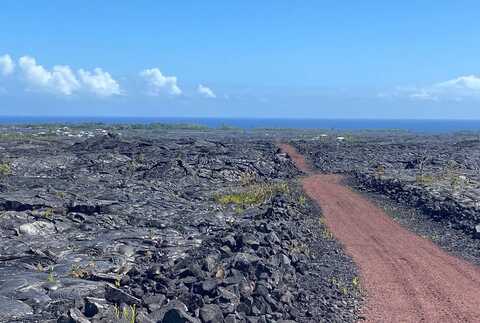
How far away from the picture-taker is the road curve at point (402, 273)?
14645mm

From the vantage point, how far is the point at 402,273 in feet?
59.3

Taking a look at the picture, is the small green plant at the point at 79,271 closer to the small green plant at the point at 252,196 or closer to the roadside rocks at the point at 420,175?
the small green plant at the point at 252,196

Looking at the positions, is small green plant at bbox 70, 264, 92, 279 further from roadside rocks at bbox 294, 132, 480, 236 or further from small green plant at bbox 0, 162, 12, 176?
small green plant at bbox 0, 162, 12, 176

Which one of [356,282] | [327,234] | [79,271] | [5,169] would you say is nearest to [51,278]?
[79,271]

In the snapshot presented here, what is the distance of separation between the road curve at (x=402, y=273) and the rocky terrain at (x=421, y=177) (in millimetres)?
2254

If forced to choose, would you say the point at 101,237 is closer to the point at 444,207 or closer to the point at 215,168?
the point at 444,207

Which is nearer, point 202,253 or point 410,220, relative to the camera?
point 202,253

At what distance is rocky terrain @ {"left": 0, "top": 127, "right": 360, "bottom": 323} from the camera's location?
1347 centimetres

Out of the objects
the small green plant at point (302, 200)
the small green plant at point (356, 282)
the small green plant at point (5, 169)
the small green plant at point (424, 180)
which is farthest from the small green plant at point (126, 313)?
the small green plant at point (5, 169)

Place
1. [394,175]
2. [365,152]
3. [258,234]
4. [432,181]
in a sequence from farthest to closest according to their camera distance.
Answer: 1. [365,152]
2. [394,175]
3. [432,181]
4. [258,234]

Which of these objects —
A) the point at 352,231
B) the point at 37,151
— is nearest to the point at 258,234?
the point at 352,231

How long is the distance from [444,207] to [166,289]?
18690 mm

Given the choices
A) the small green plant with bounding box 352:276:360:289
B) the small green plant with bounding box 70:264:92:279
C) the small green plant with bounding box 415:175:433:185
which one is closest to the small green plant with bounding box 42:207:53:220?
the small green plant with bounding box 70:264:92:279

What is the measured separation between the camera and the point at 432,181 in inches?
1478
